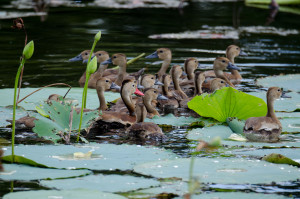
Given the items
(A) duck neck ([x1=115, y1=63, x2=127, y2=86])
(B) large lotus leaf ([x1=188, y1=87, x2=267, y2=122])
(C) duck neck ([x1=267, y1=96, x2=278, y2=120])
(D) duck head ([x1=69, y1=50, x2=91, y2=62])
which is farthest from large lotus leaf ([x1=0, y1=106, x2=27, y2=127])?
(D) duck head ([x1=69, y1=50, x2=91, y2=62])

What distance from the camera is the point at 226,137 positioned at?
19.8 feet

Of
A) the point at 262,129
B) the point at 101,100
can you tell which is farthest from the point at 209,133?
the point at 101,100

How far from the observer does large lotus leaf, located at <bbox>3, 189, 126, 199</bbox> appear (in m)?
3.99

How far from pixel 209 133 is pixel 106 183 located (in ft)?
6.51

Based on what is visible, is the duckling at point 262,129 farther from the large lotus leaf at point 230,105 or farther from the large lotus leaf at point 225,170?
the large lotus leaf at point 225,170

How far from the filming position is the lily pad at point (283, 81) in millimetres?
8766

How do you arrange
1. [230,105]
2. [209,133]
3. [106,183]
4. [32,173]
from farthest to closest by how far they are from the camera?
[230,105], [209,133], [32,173], [106,183]

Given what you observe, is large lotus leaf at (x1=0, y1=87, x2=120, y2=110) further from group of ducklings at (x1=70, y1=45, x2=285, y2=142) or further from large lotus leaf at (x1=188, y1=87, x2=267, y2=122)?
large lotus leaf at (x1=188, y1=87, x2=267, y2=122)

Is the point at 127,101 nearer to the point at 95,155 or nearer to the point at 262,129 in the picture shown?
the point at 262,129

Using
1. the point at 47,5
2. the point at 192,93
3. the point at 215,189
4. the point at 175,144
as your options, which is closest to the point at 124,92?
the point at 175,144

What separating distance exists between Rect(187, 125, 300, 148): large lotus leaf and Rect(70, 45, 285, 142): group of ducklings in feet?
0.47

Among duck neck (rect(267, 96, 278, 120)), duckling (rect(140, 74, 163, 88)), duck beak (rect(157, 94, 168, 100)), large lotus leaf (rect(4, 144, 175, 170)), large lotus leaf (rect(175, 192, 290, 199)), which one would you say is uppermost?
duckling (rect(140, 74, 163, 88))

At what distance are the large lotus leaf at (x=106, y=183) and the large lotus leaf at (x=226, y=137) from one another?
1470 millimetres

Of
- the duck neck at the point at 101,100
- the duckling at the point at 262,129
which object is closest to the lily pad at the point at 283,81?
the duckling at the point at 262,129
